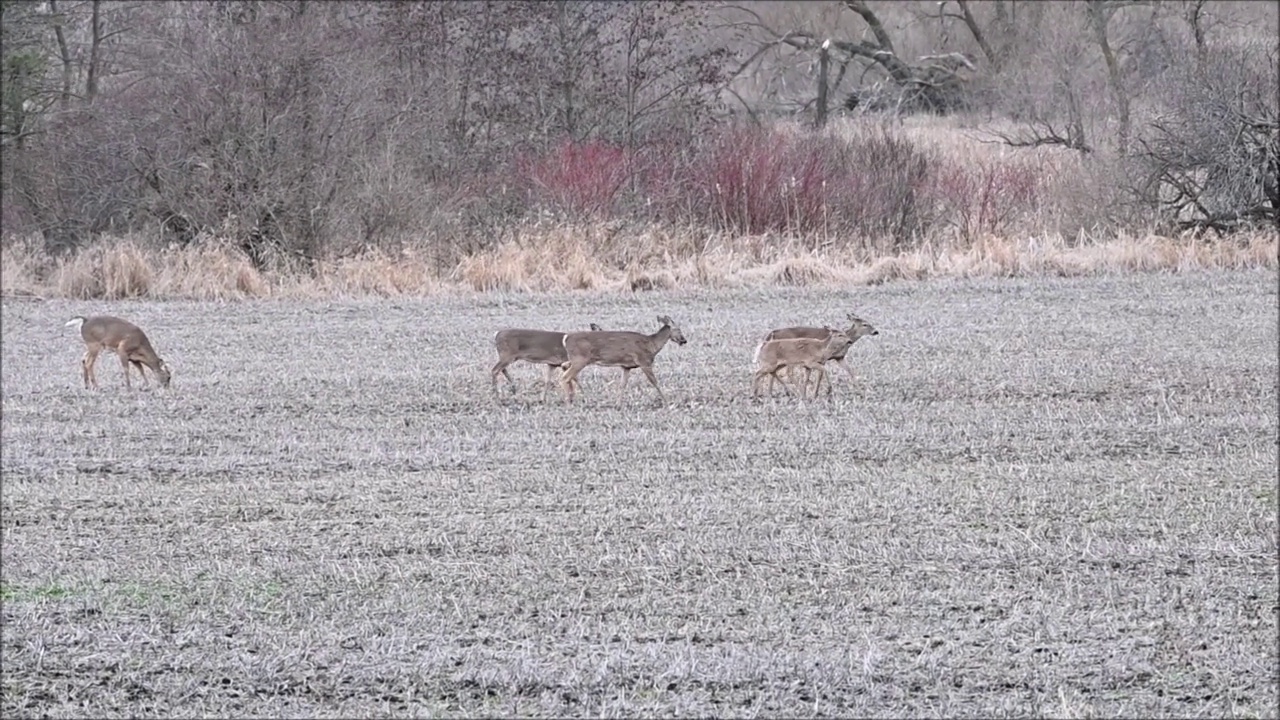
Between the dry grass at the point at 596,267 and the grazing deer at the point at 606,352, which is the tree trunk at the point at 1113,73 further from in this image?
the grazing deer at the point at 606,352

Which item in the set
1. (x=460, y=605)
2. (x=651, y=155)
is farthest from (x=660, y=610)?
(x=651, y=155)

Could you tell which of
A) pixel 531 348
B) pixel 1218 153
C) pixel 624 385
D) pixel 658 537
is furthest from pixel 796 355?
pixel 1218 153

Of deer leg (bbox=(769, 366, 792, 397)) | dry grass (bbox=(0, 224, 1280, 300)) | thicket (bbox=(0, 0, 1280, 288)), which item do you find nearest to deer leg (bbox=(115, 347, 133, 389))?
deer leg (bbox=(769, 366, 792, 397))

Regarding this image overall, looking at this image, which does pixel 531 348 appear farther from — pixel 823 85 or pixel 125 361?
pixel 823 85

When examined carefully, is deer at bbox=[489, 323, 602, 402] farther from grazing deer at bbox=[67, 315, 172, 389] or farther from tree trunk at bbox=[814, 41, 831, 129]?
tree trunk at bbox=[814, 41, 831, 129]

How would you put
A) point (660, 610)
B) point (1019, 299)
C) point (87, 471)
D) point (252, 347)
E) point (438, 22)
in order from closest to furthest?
1. point (660, 610)
2. point (87, 471)
3. point (252, 347)
4. point (1019, 299)
5. point (438, 22)

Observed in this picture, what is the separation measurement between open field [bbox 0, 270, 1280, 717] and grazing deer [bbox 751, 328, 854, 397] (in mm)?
271

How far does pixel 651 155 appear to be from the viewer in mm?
24703

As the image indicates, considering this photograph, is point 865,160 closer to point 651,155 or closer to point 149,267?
point 651,155

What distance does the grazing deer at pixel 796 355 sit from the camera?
12.1 metres

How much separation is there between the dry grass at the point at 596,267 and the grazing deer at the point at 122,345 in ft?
19.5

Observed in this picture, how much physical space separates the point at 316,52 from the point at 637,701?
17962mm

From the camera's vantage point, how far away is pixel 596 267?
20453mm

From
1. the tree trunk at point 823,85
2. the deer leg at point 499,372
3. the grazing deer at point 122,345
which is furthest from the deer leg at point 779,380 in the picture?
the tree trunk at point 823,85
